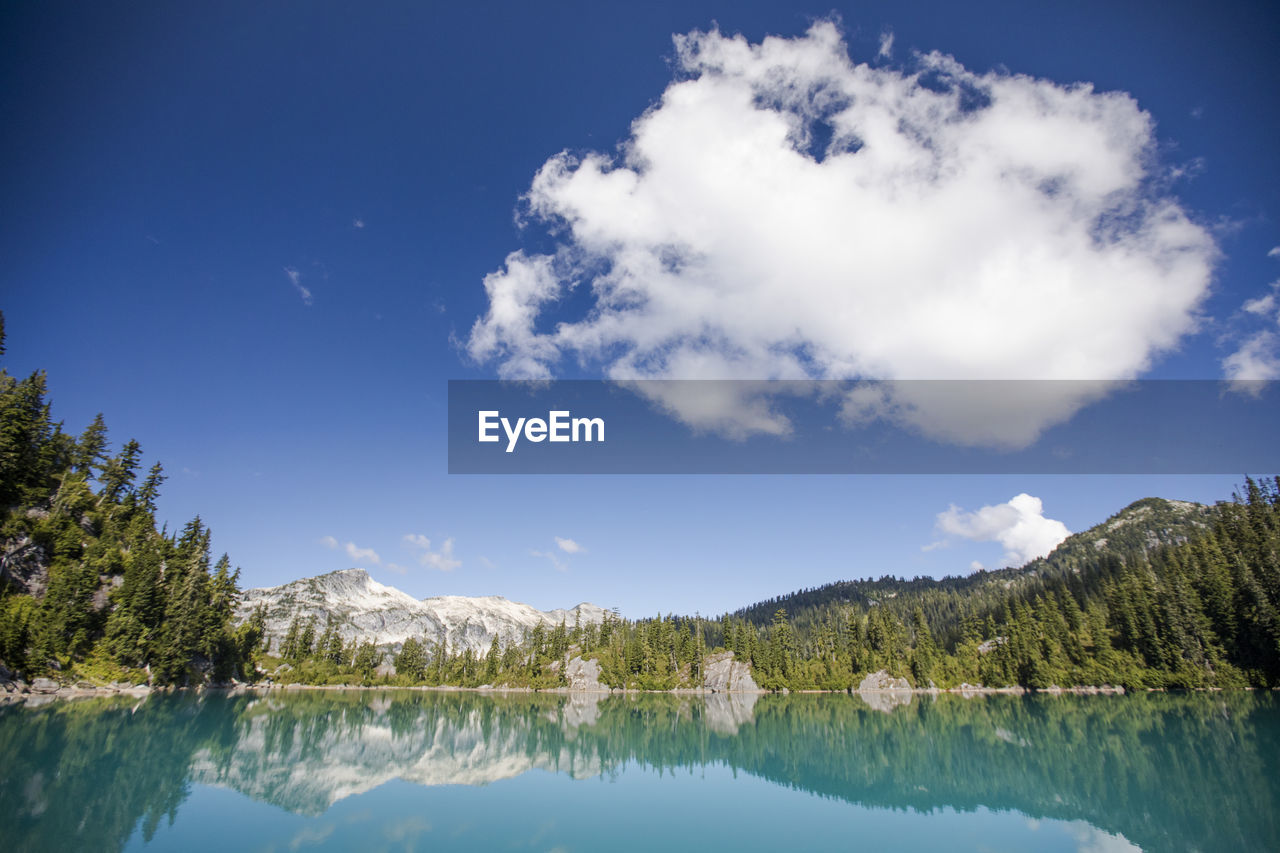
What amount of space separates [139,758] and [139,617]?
4208 cm

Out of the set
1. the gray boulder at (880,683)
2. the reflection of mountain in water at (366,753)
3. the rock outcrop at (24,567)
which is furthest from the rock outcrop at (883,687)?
the rock outcrop at (24,567)

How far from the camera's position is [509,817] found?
20609mm

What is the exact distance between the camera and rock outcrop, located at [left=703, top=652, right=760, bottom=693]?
11244 centimetres

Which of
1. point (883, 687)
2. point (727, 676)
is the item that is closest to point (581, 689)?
point (727, 676)

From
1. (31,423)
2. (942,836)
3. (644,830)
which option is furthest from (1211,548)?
(31,423)

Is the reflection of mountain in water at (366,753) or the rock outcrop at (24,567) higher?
the rock outcrop at (24,567)

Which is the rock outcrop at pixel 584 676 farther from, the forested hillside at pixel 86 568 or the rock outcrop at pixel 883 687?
the forested hillside at pixel 86 568

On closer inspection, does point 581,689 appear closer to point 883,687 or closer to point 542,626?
point 542,626

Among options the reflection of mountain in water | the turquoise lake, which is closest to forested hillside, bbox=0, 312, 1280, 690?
the turquoise lake

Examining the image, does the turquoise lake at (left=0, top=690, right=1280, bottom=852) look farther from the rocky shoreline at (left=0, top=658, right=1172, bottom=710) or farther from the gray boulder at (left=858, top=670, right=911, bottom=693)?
the gray boulder at (left=858, top=670, right=911, bottom=693)

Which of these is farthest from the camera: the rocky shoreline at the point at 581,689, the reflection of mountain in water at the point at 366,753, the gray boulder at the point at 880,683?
the gray boulder at the point at 880,683

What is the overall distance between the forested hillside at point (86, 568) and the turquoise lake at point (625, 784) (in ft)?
24.7

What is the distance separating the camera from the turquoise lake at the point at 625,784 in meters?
17.9

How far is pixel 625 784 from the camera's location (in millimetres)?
28375
